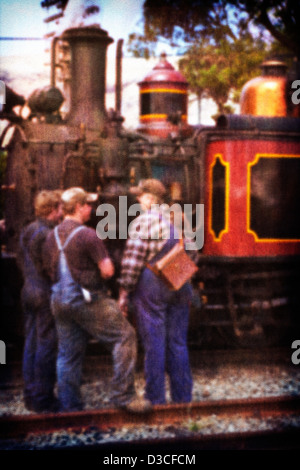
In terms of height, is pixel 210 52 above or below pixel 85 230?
above

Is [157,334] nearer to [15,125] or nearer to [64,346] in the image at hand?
[64,346]

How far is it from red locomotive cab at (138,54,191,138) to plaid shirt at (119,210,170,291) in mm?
2617

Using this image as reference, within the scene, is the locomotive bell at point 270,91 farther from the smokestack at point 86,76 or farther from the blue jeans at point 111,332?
the blue jeans at point 111,332

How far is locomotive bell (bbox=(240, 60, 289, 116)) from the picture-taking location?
21.7 feet

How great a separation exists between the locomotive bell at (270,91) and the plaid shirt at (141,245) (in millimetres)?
3200

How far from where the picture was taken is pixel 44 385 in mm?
4211

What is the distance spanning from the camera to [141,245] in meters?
3.92

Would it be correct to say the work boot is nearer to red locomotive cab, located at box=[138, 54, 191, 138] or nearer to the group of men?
the group of men

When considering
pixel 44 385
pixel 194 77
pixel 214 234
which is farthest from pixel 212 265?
pixel 194 77

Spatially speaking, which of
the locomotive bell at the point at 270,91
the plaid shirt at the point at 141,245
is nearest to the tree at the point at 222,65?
the locomotive bell at the point at 270,91

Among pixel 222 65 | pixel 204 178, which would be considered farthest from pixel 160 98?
pixel 222 65

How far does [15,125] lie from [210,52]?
24.7ft

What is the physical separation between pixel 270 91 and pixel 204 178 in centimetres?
173

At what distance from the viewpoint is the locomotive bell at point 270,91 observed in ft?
Result: 21.7
